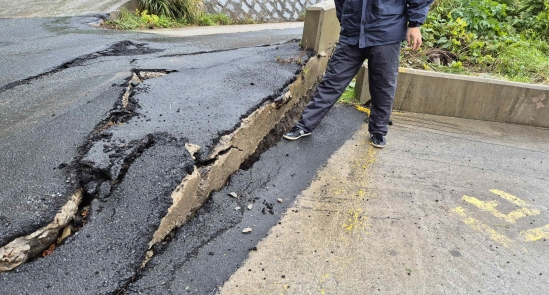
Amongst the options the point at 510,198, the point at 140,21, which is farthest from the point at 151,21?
the point at 510,198

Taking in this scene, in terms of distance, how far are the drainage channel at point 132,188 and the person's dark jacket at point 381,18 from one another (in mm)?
1115

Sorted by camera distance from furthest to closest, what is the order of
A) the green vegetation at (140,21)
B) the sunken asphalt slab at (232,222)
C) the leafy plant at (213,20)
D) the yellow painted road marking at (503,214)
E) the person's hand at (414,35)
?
the leafy plant at (213,20) → the green vegetation at (140,21) → the person's hand at (414,35) → the yellow painted road marking at (503,214) → the sunken asphalt slab at (232,222)

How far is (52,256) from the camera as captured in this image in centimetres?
185

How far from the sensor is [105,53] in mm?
4500

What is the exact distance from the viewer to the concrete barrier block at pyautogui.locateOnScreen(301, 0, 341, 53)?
4477mm

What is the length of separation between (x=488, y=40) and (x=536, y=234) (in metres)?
3.66

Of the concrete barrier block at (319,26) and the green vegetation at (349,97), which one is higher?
the concrete barrier block at (319,26)

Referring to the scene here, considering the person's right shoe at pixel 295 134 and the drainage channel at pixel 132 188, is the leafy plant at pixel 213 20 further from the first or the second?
the drainage channel at pixel 132 188

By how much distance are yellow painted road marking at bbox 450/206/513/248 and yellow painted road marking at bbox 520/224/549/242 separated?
15 centimetres

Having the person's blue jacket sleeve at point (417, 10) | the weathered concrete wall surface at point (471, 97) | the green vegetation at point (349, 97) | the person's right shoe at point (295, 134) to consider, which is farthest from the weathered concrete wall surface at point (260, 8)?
the person's blue jacket sleeve at point (417, 10)

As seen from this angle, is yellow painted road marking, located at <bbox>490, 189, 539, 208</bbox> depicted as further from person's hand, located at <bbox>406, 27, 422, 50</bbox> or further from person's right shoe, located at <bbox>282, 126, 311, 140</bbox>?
person's right shoe, located at <bbox>282, 126, 311, 140</bbox>

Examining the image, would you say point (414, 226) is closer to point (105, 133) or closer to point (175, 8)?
point (105, 133)

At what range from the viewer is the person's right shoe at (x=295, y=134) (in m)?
3.51

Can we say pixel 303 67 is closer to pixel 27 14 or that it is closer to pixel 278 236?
pixel 278 236
